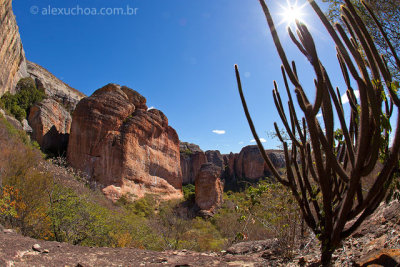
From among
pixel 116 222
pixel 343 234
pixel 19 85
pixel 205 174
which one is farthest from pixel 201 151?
pixel 343 234

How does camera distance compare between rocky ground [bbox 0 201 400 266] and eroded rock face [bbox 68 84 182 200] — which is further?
eroded rock face [bbox 68 84 182 200]

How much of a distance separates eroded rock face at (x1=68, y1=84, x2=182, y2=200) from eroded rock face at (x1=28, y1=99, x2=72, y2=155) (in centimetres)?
241

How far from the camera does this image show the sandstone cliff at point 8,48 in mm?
17536

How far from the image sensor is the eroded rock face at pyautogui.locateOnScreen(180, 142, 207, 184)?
38.8m

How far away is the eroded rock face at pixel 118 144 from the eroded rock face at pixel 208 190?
3.73 m

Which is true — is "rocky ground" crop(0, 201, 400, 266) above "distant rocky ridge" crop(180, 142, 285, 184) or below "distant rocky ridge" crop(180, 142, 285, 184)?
below

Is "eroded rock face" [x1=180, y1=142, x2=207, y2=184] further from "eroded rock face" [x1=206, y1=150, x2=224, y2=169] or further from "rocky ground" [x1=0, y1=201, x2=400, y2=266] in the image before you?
"rocky ground" [x1=0, y1=201, x2=400, y2=266]

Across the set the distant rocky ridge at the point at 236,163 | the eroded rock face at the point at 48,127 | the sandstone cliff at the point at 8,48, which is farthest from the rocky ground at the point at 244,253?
the distant rocky ridge at the point at 236,163

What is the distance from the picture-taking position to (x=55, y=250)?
4.54 m

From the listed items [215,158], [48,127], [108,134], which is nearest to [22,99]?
[48,127]

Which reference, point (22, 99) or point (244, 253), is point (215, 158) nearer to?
point (22, 99)

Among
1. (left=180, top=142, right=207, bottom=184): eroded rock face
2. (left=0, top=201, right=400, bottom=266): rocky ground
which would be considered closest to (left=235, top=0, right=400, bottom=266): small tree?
(left=0, top=201, right=400, bottom=266): rocky ground

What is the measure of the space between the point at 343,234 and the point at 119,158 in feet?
61.0

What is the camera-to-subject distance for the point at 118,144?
1930cm
